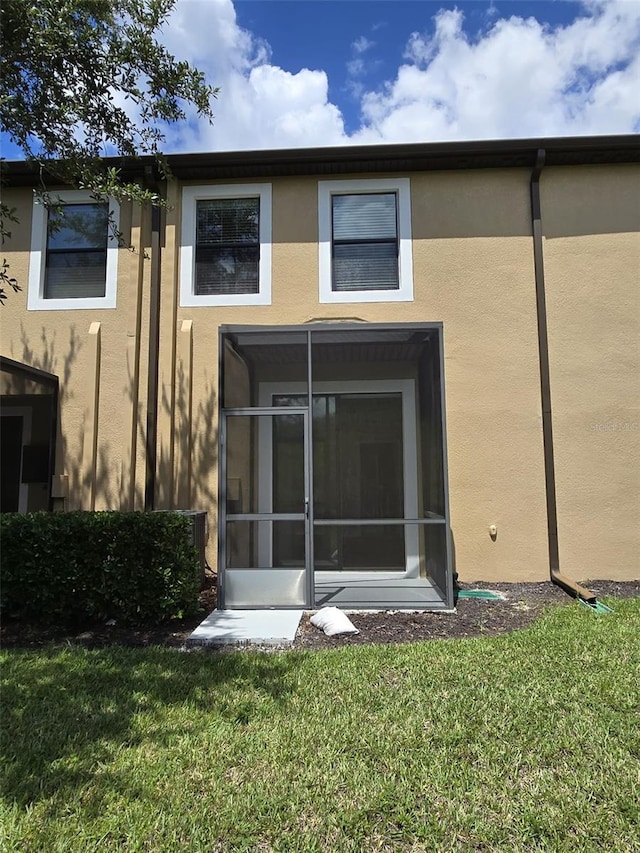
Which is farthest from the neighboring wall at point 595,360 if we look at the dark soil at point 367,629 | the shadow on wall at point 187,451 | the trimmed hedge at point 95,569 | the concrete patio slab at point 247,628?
the trimmed hedge at point 95,569

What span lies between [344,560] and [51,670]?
3312 mm

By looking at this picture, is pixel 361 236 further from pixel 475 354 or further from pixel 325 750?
pixel 325 750

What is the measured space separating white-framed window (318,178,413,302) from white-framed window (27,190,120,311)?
10.1ft

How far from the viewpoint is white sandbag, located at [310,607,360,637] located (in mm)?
5055

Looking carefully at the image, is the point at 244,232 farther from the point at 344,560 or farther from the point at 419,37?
the point at 344,560

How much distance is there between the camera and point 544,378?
7.32 meters

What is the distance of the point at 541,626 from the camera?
5109mm

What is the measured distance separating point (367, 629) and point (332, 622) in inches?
14.3

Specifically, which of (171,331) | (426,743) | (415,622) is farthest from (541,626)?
(171,331)

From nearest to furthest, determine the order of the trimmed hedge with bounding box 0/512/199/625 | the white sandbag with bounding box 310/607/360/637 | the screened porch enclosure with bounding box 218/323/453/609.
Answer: the white sandbag with bounding box 310/607/360/637
the trimmed hedge with bounding box 0/512/199/625
the screened porch enclosure with bounding box 218/323/453/609

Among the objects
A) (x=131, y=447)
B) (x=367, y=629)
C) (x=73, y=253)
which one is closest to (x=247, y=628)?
(x=367, y=629)

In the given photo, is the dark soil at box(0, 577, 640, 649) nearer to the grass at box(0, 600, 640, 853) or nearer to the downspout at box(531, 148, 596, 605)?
the grass at box(0, 600, 640, 853)

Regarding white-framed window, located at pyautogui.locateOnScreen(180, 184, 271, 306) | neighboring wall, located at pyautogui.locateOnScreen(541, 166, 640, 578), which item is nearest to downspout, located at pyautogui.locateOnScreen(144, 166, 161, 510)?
white-framed window, located at pyautogui.locateOnScreen(180, 184, 271, 306)

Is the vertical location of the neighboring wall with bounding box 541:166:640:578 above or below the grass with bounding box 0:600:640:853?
above
